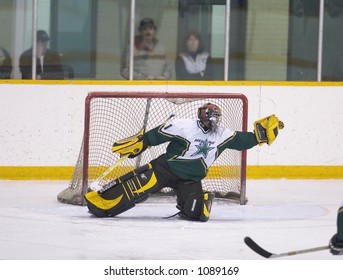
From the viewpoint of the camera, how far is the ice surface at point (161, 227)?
7570 mm

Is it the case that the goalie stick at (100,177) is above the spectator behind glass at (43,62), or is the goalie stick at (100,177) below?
below

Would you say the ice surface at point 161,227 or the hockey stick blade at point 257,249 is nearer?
the hockey stick blade at point 257,249

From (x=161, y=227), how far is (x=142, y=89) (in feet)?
8.54

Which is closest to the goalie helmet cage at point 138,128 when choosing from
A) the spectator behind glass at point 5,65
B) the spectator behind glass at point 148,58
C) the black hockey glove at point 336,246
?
the spectator behind glass at point 148,58

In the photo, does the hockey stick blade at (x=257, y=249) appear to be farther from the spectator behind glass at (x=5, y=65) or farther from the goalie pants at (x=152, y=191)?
the spectator behind glass at (x=5, y=65)

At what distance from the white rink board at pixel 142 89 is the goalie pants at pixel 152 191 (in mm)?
2064

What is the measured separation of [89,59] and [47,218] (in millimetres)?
2524

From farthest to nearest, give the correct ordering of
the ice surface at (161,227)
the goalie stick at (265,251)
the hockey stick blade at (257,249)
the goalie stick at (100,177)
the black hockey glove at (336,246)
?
the goalie stick at (100,177) → the ice surface at (161,227) → the hockey stick blade at (257,249) → the goalie stick at (265,251) → the black hockey glove at (336,246)

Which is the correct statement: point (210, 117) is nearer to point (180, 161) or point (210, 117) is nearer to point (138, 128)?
point (180, 161)

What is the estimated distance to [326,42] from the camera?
37.3 ft

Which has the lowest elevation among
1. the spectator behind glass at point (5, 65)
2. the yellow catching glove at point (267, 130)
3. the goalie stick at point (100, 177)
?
the goalie stick at point (100, 177)
